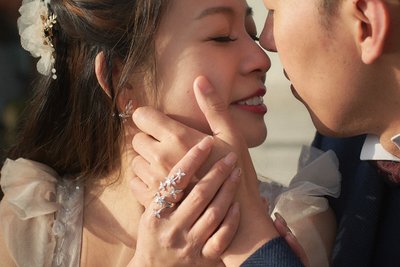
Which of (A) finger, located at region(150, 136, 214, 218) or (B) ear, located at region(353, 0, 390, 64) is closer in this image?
(B) ear, located at region(353, 0, 390, 64)

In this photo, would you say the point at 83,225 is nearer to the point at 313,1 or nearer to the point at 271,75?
the point at 313,1

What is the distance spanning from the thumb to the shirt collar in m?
0.47

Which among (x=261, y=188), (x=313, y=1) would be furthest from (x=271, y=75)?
(x=313, y=1)

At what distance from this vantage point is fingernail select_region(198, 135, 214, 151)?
2148 mm

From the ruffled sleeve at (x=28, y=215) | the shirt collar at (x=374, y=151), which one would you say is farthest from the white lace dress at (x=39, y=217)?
the shirt collar at (x=374, y=151)

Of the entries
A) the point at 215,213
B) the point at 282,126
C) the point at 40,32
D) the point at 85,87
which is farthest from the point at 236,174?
the point at 282,126

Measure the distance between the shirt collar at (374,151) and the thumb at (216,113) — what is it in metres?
0.47

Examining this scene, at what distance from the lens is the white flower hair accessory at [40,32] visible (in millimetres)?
2607

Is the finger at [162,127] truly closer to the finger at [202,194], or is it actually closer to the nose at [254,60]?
the finger at [202,194]

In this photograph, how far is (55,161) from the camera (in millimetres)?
2779

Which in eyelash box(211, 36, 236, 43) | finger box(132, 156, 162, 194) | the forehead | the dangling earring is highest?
the forehead

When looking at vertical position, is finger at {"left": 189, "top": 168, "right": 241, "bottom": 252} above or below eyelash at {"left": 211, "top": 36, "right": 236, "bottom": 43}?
below

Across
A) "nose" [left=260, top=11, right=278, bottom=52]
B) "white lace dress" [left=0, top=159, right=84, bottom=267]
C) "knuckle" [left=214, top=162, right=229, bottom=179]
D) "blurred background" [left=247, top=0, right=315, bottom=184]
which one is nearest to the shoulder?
"knuckle" [left=214, top=162, right=229, bottom=179]

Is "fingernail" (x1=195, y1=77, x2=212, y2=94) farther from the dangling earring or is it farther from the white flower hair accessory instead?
the white flower hair accessory
